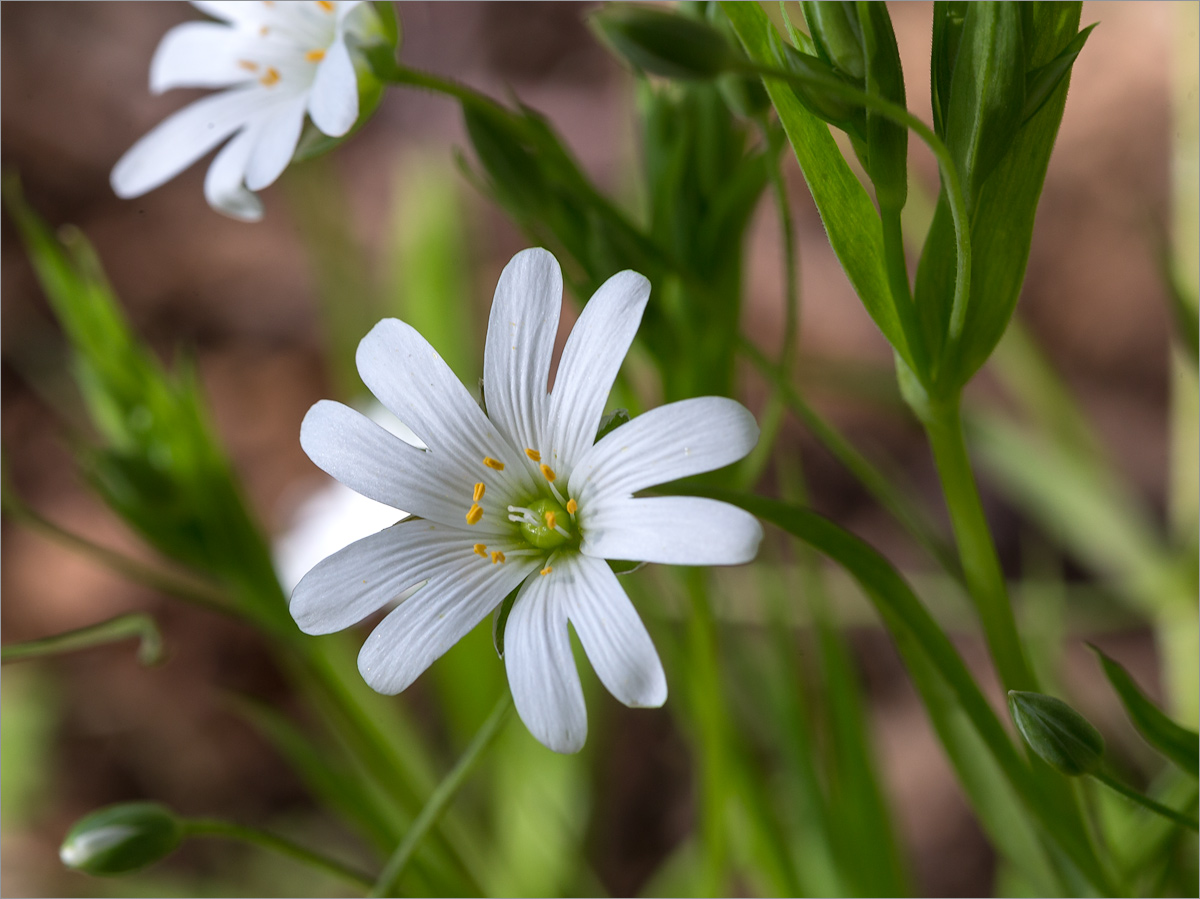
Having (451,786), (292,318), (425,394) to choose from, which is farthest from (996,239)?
(292,318)

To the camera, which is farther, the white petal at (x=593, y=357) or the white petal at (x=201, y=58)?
the white petal at (x=201, y=58)

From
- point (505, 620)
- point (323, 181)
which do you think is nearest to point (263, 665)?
point (323, 181)

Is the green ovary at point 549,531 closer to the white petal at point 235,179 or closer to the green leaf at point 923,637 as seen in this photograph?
the green leaf at point 923,637

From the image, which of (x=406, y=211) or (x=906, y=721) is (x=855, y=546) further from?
(x=406, y=211)

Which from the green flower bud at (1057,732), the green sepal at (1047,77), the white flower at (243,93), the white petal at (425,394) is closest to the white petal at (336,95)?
the white flower at (243,93)

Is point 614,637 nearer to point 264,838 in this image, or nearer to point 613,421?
point 613,421

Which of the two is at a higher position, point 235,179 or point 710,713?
point 235,179
